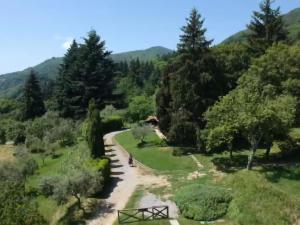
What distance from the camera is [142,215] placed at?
26.6 metres

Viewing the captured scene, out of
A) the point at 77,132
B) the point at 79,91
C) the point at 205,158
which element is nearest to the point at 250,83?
the point at 205,158

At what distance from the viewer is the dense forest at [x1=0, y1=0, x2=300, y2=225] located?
95.8 feet

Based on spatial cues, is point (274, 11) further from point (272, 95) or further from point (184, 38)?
point (272, 95)

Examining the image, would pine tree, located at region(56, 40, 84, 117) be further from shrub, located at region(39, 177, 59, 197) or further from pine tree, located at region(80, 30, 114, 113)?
shrub, located at region(39, 177, 59, 197)

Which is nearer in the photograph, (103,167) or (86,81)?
(103,167)

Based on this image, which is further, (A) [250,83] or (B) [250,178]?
Result: (A) [250,83]

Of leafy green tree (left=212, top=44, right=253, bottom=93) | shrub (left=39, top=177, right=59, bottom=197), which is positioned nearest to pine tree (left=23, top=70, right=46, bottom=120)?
leafy green tree (left=212, top=44, right=253, bottom=93)

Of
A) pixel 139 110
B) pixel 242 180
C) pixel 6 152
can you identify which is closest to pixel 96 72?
pixel 139 110

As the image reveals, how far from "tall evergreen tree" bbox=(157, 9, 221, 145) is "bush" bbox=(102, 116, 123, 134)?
20.1 m

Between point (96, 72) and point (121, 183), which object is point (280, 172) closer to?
point (121, 183)

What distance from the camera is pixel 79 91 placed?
237 feet

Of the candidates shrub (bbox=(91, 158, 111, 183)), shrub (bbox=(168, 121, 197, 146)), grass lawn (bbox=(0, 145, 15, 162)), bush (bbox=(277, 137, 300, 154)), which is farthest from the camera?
grass lawn (bbox=(0, 145, 15, 162))

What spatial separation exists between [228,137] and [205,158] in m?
6.34

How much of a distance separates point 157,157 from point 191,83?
887cm
